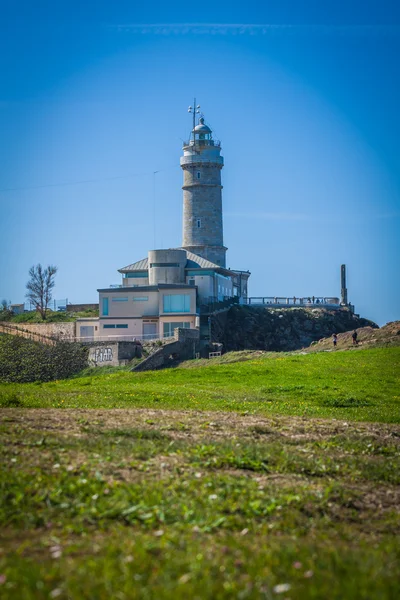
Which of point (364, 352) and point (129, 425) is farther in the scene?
point (364, 352)

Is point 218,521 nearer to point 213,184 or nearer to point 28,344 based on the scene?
point 28,344

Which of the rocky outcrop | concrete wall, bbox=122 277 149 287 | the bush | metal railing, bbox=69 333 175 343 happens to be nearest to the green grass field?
the bush

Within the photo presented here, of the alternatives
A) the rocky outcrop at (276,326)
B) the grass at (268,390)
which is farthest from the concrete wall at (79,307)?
the grass at (268,390)

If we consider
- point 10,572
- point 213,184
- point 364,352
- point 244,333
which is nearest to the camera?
point 10,572


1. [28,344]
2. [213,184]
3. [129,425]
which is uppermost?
[213,184]

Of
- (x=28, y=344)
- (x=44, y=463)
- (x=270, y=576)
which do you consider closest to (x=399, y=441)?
(x=44, y=463)

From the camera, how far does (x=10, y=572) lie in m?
6.98

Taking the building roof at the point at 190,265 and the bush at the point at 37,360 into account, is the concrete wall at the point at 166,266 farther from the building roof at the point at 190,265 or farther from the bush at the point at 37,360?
the bush at the point at 37,360

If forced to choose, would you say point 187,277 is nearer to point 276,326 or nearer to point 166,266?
point 166,266

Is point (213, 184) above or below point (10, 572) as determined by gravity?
above

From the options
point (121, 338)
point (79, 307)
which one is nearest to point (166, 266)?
point (79, 307)

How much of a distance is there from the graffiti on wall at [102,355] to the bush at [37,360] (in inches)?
31.1

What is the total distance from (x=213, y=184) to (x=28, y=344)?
1753 inches

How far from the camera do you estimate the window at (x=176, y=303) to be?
64.9 m
